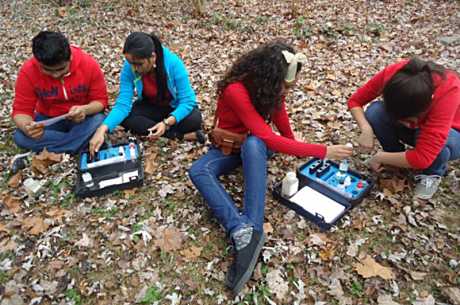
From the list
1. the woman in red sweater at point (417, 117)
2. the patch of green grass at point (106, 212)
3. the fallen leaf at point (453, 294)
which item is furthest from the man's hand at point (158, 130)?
the fallen leaf at point (453, 294)

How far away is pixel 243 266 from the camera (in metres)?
2.70

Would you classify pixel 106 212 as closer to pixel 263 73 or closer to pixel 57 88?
pixel 57 88

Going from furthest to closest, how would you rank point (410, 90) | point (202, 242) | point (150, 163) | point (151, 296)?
point (150, 163), point (202, 242), point (151, 296), point (410, 90)

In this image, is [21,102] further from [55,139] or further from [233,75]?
[233,75]

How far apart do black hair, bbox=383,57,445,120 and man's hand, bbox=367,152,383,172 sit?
2.27 ft

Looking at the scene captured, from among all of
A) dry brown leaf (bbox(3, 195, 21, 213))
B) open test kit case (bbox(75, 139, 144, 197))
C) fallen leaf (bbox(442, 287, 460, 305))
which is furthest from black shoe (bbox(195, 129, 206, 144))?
fallen leaf (bbox(442, 287, 460, 305))

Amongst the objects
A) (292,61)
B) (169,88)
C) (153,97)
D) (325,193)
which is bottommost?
(325,193)

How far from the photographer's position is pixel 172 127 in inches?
172

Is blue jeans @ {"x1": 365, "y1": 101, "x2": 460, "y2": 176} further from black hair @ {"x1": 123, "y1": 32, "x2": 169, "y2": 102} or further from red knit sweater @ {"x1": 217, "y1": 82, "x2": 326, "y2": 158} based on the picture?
black hair @ {"x1": 123, "y1": 32, "x2": 169, "y2": 102}

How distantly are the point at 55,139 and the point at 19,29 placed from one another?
6.06 metres

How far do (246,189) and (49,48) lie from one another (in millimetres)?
2268

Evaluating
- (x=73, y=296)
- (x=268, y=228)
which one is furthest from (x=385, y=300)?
(x=73, y=296)

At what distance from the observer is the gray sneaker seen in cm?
332

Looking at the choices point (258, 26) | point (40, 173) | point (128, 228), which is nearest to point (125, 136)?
point (40, 173)
